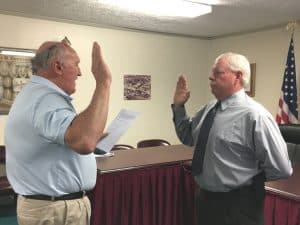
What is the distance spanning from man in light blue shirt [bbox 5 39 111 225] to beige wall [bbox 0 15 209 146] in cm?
337

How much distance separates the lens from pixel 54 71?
1581 millimetres

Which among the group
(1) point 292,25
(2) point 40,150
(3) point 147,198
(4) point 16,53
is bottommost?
(3) point 147,198

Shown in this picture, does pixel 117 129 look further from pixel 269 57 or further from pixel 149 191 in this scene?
pixel 269 57

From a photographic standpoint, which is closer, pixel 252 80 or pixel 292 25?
pixel 292 25

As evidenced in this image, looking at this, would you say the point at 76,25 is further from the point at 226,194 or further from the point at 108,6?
the point at 226,194

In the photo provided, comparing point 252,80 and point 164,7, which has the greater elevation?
point 164,7

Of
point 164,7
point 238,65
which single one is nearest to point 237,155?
point 238,65

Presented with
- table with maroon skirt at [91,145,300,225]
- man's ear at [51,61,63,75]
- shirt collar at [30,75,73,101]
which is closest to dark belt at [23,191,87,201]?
shirt collar at [30,75,73,101]

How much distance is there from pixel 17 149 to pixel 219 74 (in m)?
1.19

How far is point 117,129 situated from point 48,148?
1086mm

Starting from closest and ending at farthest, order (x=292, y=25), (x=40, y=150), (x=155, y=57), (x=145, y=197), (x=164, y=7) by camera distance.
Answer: (x=40, y=150), (x=145, y=197), (x=164, y=7), (x=292, y=25), (x=155, y=57)

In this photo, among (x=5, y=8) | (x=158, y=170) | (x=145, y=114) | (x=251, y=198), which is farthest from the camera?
(x=145, y=114)

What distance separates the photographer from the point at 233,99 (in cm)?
213

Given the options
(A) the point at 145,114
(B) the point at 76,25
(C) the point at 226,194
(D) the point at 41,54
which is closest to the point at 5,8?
(B) the point at 76,25
